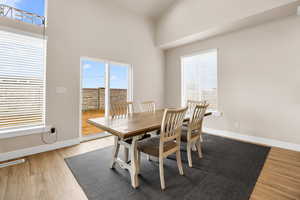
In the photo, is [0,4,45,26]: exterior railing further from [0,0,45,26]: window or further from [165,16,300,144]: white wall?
[165,16,300,144]: white wall

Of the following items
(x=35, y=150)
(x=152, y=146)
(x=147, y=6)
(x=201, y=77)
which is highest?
(x=147, y=6)

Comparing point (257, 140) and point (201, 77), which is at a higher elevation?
point (201, 77)

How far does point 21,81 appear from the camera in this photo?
2.48 m

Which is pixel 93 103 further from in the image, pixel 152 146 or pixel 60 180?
pixel 152 146

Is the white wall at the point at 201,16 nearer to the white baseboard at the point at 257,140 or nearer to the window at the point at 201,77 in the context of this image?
the window at the point at 201,77

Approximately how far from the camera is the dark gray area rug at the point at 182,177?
1.54 meters

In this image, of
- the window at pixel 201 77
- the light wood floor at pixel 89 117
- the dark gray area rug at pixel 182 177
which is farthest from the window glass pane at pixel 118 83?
the window at pixel 201 77

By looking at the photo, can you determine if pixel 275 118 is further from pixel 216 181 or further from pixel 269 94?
pixel 216 181

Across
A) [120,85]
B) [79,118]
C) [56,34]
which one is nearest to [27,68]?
[56,34]

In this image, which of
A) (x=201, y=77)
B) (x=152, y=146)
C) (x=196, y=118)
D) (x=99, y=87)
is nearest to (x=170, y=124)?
(x=152, y=146)

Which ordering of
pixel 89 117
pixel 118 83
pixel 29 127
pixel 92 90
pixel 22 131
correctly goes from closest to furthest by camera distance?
pixel 22 131 < pixel 29 127 < pixel 92 90 < pixel 89 117 < pixel 118 83

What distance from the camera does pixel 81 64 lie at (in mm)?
3195

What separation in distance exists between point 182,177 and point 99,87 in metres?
2.82

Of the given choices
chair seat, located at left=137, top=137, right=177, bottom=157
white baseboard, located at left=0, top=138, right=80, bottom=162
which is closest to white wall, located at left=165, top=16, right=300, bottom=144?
chair seat, located at left=137, top=137, right=177, bottom=157
